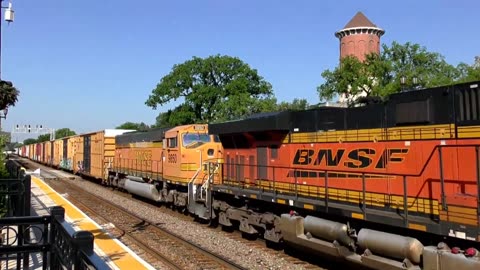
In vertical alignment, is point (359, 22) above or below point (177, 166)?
above

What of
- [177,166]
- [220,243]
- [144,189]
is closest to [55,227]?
[220,243]

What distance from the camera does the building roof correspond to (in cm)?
8238

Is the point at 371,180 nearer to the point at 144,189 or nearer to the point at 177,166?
the point at 177,166

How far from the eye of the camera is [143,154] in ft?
76.0

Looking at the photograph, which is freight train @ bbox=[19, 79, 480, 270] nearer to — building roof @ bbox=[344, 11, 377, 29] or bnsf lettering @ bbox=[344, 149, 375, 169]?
bnsf lettering @ bbox=[344, 149, 375, 169]

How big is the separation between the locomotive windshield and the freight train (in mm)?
1868

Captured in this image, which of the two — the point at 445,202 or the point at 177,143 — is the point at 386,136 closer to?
the point at 445,202

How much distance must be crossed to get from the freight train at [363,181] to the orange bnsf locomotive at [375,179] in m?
0.02

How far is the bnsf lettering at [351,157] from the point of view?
28.0 feet

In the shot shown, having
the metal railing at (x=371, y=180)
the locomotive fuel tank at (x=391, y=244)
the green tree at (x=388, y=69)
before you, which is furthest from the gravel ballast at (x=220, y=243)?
the green tree at (x=388, y=69)

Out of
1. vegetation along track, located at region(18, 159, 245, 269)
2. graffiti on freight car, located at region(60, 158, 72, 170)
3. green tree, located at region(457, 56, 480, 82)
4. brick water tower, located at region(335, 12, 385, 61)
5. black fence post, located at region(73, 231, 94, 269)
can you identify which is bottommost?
vegetation along track, located at region(18, 159, 245, 269)

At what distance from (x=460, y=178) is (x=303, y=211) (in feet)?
13.2

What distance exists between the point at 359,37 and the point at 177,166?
231ft

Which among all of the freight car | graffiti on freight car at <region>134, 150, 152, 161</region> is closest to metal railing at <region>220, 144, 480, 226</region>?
the freight car
